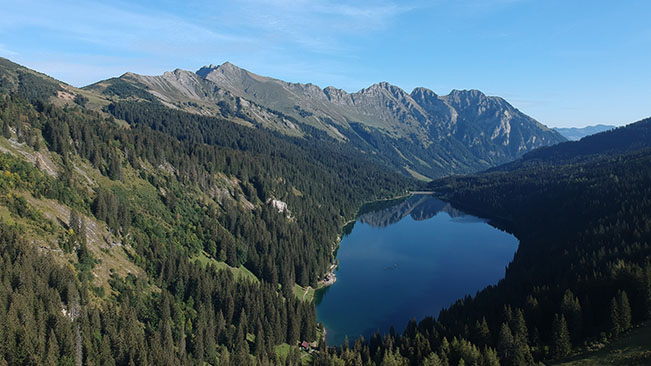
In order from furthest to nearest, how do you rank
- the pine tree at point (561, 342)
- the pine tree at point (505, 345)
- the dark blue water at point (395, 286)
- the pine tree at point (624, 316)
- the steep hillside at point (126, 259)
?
the dark blue water at point (395, 286) < the steep hillside at point (126, 259) < the pine tree at point (624, 316) < the pine tree at point (505, 345) < the pine tree at point (561, 342)

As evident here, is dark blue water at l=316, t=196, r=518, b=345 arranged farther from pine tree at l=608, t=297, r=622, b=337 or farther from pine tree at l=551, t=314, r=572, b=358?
pine tree at l=608, t=297, r=622, b=337

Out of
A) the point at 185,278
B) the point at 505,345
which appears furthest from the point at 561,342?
the point at 185,278

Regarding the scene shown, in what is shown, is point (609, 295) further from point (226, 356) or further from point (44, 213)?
point (44, 213)

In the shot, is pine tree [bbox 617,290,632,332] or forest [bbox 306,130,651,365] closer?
forest [bbox 306,130,651,365]

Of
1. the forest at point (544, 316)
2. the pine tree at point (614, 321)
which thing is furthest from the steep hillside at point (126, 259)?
the pine tree at point (614, 321)

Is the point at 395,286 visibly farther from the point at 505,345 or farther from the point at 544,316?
the point at 505,345

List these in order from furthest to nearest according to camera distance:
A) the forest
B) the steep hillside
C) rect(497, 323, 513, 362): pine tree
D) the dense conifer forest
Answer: the steep hillside < the dense conifer forest < the forest < rect(497, 323, 513, 362): pine tree

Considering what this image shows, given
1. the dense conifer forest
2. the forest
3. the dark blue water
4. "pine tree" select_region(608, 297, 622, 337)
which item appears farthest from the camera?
the dark blue water

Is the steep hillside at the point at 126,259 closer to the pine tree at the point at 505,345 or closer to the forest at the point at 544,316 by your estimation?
the forest at the point at 544,316

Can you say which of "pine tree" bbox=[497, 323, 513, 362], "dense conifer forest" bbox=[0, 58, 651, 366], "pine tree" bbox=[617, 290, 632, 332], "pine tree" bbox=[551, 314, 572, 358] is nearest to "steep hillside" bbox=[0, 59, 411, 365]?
"dense conifer forest" bbox=[0, 58, 651, 366]

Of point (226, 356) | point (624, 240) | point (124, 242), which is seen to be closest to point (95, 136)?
point (124, 242)

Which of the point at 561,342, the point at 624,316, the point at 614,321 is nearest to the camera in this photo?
the point at 561,342
